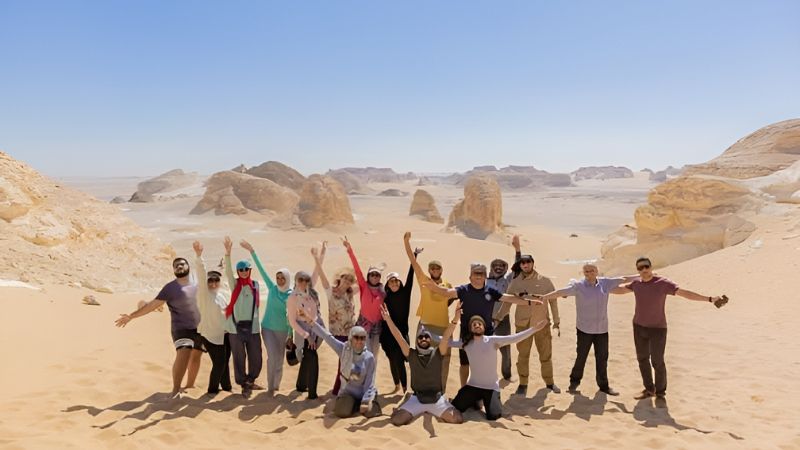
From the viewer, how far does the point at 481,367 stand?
199 inches

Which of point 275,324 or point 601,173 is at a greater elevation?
point 601,173

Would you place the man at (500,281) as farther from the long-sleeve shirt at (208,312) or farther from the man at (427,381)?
the long-sleeve shirt at (208,312)

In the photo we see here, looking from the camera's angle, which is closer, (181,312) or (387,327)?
(181,312)

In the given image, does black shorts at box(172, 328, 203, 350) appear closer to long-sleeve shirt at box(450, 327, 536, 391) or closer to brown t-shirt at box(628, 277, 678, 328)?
long-sleeve shirt at box(450, 327, 536, 391)

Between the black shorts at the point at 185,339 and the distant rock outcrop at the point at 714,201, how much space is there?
1416cm

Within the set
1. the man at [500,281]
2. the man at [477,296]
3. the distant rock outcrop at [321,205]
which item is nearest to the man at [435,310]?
the man at [477,296]

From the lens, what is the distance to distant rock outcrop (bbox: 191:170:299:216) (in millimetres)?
33031

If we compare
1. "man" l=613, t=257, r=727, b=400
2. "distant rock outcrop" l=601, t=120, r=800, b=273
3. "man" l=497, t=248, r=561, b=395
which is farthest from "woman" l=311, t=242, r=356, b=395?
"distant rock outcrop" l=601, t=120, r=800, b=273

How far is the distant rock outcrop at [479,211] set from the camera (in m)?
29.5

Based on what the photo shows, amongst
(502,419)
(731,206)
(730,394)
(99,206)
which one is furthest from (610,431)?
(731,206)

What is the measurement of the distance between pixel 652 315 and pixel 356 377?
127 inches

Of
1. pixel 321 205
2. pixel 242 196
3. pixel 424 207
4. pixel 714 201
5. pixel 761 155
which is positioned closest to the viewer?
pixel 714 201

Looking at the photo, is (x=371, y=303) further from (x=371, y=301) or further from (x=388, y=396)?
(x=388, y=396)

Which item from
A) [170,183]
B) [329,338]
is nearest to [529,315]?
[329,338]
